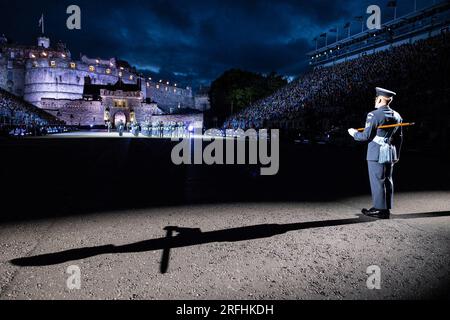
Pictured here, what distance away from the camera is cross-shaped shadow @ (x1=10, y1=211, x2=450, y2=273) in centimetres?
320

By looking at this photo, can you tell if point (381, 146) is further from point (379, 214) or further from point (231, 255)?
point (231, 255)

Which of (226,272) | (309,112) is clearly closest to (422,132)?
(309,112)

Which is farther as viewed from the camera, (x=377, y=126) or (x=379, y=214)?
(x=379, y=214)

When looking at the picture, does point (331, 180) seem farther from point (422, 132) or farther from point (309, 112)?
point (309, 112)

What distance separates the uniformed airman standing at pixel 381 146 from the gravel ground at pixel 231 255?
343mm

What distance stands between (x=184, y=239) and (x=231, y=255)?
79cm

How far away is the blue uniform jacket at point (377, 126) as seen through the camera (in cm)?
474

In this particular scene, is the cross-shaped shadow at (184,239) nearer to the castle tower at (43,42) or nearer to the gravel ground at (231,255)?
the gravel ground at (231,255)

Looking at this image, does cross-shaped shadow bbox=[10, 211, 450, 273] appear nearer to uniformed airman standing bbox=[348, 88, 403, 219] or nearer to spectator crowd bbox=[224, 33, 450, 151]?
uniformed airman standing bbox=[348, 88, 403, 219]

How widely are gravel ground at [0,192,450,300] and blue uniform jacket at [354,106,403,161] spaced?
117 cm

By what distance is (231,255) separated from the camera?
3402mm

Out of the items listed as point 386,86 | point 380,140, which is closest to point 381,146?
point 380,140

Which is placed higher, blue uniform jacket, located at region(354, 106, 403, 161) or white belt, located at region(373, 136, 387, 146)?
blue uniform jacket, located at region(354, 106, 403, 161)

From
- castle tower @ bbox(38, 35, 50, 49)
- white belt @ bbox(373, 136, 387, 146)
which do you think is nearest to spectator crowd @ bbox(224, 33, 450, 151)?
white belt @ bbox(373, 136, 387, 146)
